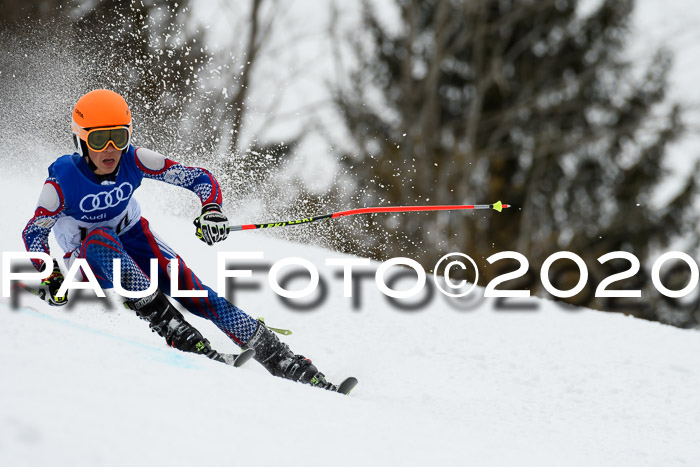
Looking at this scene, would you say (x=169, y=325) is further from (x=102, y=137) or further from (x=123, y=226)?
(x=102, y=137)

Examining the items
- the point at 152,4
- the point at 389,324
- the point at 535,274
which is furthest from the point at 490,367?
the point at 535,274

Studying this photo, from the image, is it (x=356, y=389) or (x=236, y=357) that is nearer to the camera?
(x=236, y=357)

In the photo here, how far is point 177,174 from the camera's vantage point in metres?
3.89

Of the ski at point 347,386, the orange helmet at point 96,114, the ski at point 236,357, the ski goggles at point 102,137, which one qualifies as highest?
the orange helmet at point 96,114

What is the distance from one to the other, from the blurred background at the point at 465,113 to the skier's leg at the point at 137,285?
33.7 ft

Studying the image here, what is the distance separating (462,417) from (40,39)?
10.5 meters

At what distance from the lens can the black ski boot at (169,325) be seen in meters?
3.58

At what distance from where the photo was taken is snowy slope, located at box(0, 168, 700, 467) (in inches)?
78.2

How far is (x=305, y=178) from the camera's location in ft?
48.6

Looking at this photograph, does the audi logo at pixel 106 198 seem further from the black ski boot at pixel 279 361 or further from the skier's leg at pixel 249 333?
the black ski boot at pixel 279 361

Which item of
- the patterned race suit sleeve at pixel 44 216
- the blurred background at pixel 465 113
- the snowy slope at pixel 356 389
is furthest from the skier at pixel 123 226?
the blurred background at pixel 465 113

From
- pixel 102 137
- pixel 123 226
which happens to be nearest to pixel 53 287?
pixel 123 226

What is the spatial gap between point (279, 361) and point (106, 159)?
1244mm

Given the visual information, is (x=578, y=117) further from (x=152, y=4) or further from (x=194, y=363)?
(x=194, y=363)
